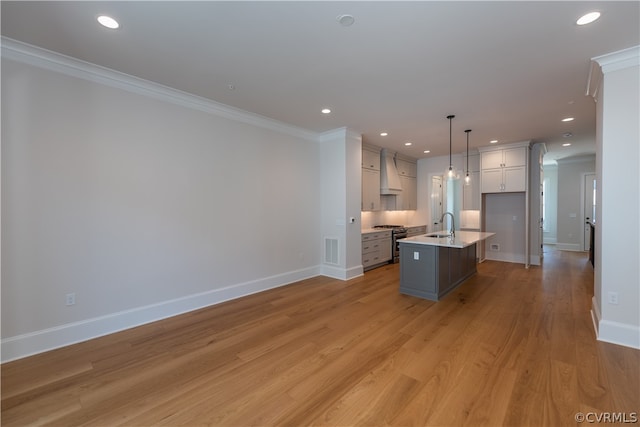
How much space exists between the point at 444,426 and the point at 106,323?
3369mm

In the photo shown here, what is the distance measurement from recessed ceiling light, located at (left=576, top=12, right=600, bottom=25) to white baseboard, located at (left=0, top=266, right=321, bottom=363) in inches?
183

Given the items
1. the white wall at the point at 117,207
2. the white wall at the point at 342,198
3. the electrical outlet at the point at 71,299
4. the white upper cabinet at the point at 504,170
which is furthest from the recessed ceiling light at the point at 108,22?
the white upper cabinet at the point at 504,170

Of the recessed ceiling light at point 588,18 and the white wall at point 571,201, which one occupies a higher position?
the recessed ceiling light at point 588,18

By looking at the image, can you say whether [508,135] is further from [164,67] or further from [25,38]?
[25,38]

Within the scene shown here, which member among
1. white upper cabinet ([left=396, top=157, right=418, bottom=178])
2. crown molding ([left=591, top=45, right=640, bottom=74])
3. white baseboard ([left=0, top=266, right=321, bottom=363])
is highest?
crown molding ([left=591, top=45, right=640, bottom=74])

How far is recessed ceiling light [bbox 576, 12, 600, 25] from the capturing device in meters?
2.10

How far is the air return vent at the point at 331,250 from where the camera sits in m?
5.29

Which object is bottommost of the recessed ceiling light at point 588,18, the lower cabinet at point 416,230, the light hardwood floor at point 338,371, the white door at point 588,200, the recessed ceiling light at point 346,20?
the light hardwood floor at point 338,371

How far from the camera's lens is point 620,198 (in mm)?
2686

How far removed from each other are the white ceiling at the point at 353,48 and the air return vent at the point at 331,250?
2.43 meters

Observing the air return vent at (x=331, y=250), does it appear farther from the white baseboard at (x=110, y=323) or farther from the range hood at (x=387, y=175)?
the range hood at (x=387, y=175)

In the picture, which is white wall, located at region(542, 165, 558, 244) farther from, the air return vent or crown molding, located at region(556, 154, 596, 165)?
the air return vent

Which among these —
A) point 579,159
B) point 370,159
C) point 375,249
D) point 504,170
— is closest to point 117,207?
point 375,249

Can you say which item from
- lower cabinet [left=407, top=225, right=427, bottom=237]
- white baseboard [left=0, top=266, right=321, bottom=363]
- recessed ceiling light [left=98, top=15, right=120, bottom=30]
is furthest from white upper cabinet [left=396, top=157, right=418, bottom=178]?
recessed ceiling light [left=98, top=15, right=120, bottom=30]
